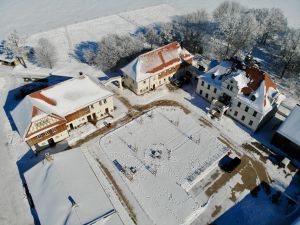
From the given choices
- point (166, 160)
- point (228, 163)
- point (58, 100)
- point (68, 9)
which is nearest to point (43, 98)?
point (58, 100)

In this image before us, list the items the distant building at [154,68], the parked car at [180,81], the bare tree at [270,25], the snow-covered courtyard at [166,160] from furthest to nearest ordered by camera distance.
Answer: the bare tree at [270,25], the parked car at [180,81], the distant building at [154,68], the snow-covered courtyard at [166,160]

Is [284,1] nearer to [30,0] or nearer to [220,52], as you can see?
[220,52]

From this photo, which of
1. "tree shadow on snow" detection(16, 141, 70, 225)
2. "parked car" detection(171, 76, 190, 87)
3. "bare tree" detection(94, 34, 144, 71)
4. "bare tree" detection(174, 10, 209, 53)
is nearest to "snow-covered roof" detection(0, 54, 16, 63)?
"bare tree" detection(94, 34, 144, 71)

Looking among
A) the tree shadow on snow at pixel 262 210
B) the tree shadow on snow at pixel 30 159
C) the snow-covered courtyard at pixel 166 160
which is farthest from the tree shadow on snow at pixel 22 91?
the tree shadow on snow at pixel 262 210

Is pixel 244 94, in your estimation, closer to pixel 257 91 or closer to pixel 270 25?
pixel 257 91

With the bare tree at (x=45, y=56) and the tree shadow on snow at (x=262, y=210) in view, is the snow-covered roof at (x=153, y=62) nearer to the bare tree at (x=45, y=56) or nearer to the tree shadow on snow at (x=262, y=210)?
the bare tree at (x=45, y=56)
